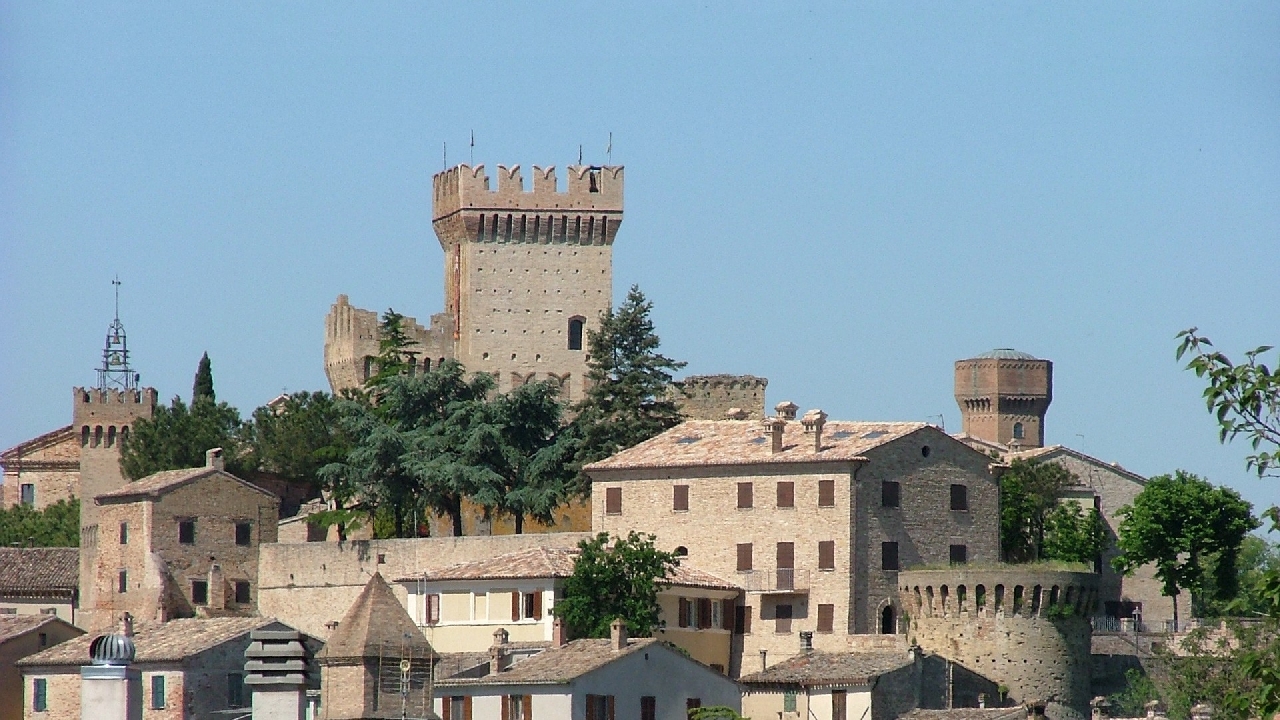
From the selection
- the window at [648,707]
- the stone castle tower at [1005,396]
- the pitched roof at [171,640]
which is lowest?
the window at [648,707]

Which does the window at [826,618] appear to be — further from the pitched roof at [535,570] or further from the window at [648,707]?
the window at [648,707]

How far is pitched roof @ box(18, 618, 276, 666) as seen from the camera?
191 feet

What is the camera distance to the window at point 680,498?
59844 millimetres

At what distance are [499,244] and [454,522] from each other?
46.1 feet

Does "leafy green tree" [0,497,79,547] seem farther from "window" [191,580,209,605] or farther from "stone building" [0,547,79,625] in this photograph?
"window" [191,580,209,605]

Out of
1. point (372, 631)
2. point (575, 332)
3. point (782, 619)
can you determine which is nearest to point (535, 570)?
point (782, 619)

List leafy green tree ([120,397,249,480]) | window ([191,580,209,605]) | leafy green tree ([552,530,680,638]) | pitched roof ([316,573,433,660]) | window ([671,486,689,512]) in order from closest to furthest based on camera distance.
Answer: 1. pitched roof ([316,573,433,660])
2. leafy green tree ([552,530,680,638])
3. window ([671,486,689,512])
4. window ([191,580,209,605])
5. leafy green tree ([120,397,249,480])

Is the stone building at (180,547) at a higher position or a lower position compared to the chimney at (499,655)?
higher

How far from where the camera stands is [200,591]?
214 feet

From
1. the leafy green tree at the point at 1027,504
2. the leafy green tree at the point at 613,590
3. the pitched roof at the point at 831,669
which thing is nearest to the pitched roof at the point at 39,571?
the leafy green tree at the point at 613,590

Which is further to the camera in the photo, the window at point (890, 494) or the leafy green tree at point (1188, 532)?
the leafy green tree at point (1188, 532)

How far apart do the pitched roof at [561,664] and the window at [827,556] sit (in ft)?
20.5

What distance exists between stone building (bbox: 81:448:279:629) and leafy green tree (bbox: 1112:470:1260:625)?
19.6 m

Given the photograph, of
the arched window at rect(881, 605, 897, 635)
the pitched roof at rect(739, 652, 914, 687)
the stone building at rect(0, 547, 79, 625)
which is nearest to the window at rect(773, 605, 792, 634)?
the pitched roof at rect(739, 652, 914, 687)
